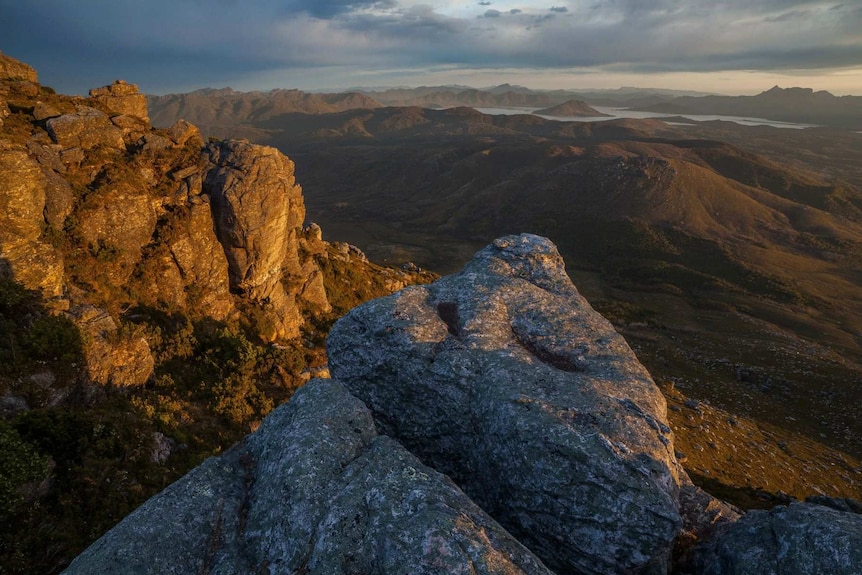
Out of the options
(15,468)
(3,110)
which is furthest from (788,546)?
(3,110)

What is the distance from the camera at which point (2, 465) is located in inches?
607

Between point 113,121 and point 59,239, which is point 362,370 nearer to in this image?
point 59,239

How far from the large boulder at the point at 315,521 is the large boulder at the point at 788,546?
20.3ft

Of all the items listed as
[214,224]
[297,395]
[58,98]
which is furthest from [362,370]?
[58,98]

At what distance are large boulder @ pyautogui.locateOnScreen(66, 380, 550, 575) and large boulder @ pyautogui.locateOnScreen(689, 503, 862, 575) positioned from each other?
244 inches

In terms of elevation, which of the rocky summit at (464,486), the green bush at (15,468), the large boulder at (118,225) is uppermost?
the large boulder at (118,225)

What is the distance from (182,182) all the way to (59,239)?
36.1 ft

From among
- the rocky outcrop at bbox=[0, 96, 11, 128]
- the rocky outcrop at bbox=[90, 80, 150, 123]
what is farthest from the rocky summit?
the rocky outcrop at bbox=[90, 80, 150, 123]

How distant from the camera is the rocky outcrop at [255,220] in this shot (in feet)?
129

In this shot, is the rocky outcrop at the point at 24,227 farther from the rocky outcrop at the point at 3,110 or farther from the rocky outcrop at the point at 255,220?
the rocky outcrop at the point at 255,220

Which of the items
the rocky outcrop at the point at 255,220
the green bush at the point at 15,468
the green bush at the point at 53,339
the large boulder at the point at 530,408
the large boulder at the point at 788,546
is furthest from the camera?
the rocky outcrop at the point at 255,220

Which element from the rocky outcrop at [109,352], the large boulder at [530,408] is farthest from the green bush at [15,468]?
the large boulder at [530,408]

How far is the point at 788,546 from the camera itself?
10.1 m

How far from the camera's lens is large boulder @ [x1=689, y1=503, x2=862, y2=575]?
925cm
